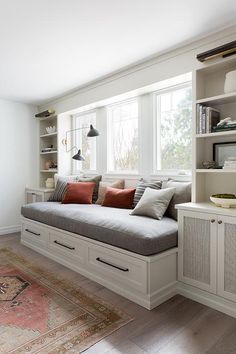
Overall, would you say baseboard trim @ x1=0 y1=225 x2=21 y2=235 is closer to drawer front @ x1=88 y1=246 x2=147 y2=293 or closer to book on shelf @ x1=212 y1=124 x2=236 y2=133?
drawer front @ x1=88 y1=246 x2=147 y2=293

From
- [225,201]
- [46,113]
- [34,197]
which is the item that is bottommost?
[34,197]

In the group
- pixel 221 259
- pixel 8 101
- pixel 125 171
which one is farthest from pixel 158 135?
pixel 8 101

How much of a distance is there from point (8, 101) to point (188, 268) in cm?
410

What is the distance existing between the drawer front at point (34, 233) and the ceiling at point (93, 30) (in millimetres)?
2063

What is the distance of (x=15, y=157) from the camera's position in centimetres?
465

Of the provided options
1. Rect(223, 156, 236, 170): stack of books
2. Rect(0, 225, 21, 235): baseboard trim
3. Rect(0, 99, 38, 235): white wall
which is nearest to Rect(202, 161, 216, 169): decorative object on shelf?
Rect(223, 156, 236, 170): stack of books

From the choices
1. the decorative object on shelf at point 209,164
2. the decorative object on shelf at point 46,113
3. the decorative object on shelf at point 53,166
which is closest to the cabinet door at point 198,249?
the decorative object on shelf at point 209,164

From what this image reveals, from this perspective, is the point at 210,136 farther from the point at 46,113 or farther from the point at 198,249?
the point at 46,113

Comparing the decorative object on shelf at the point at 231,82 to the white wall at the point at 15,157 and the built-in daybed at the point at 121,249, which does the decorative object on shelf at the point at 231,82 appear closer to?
the built-in daybed at the point at 121,249

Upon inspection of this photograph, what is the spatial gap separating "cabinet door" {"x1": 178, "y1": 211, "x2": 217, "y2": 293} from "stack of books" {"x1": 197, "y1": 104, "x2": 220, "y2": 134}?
778 mm

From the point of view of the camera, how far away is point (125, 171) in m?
3.77

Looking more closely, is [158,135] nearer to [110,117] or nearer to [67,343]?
[110,117]

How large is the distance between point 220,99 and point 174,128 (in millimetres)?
926

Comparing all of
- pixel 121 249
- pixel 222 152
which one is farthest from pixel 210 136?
pixel 121 249
